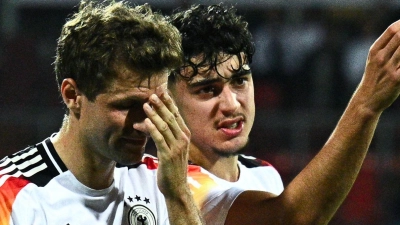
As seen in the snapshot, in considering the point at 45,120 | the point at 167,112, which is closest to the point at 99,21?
the point at 167,112

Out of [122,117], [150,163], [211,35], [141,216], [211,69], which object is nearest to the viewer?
[122,117]

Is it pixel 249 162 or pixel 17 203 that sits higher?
pixel 17 203

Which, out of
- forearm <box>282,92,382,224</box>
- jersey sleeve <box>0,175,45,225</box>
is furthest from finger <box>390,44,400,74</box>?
jersey sleeve <box>0,175,45,225</box>

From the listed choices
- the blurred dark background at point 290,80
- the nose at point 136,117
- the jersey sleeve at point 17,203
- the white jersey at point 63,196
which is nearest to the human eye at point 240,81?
the white jersey at point 63,196

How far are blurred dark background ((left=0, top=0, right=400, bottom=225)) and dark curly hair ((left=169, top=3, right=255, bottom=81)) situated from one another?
3.15 m

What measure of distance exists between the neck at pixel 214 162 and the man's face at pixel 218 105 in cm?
3

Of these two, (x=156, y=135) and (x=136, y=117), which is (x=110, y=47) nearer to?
(x=136, y=117)

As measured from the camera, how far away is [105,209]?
2348mm

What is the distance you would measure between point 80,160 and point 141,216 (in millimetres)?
290

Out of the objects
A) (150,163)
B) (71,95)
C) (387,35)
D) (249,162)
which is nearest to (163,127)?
(71,95)

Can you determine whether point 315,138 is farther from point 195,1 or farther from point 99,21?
point 99,21

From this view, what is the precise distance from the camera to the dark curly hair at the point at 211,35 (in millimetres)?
2723

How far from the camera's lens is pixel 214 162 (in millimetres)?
2834

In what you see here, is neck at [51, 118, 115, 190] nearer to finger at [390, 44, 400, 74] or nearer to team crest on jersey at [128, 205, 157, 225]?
team crest on jersey at [128, 205, 157, 225]
